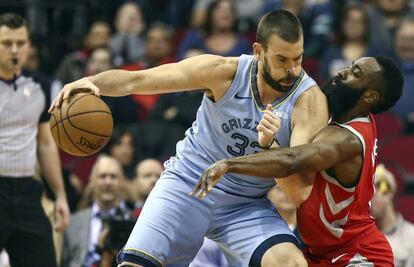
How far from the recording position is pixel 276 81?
589cm

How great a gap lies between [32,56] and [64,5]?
138 cm

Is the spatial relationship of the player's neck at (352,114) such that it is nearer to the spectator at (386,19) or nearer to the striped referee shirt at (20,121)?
the striped referee shirt at (20,121)

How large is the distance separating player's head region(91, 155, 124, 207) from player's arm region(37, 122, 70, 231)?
5.27ft

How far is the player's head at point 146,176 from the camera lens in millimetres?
9141

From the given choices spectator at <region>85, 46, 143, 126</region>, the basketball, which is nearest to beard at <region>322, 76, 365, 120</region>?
the basketball

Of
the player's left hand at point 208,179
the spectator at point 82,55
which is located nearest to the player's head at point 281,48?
the player's left hand at point 208,179

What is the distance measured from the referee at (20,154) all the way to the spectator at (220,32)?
3.72 m

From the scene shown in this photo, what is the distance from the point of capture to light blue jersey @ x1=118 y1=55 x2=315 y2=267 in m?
5.96

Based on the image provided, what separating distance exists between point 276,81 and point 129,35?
643cm

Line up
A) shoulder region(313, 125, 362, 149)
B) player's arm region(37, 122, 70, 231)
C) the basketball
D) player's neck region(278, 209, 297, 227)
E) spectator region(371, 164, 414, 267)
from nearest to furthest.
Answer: shoulder region(313, 125, 362, 149), the basketball, player's arm region(37, 122, 70, 231), spectator region(371, 164, 414, 267), player's neck region(278, 209, 297, 227)

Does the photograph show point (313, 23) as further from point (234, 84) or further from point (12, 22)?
point (234, 84)

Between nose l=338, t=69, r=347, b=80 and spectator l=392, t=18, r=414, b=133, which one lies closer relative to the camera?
nose l=338, t=69, r=347, b=80

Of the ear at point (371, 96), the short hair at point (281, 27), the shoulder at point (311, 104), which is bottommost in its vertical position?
the shoulder at point (311, 104)

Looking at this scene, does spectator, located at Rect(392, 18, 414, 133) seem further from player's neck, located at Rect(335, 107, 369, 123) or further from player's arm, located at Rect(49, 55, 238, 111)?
player's arm, located at Rect(49, 55, 238, 111)
